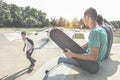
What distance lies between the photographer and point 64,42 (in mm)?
4715

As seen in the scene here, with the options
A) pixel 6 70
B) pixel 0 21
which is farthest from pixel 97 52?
pixel 0 21

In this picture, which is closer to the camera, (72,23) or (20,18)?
(20,18)

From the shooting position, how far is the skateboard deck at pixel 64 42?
466cm

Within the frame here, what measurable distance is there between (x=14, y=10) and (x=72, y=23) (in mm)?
41242

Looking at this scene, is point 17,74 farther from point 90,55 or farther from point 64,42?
point 90,55

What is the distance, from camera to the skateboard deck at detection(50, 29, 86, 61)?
15.3 ft

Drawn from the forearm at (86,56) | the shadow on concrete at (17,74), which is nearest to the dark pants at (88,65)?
the forearm at (86,56)

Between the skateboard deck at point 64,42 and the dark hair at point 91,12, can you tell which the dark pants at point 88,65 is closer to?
the skateboard deck at point 64,42

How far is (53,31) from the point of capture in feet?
15.8

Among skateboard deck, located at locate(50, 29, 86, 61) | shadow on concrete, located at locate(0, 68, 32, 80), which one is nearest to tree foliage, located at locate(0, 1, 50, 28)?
shadow on concrete, located at locate(0, 68, 32, 80)

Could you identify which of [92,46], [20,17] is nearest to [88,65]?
[92,46]

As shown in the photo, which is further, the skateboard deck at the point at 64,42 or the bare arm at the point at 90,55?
the skateboard deck at the point at 64,42

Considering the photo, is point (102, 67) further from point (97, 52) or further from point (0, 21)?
point (0, 21)

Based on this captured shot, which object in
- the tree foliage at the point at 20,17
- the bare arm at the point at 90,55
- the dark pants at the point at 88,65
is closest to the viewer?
the bare arm at the point at 90,55
